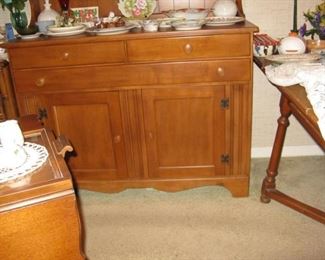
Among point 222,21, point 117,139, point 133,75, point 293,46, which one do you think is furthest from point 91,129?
point 293,46

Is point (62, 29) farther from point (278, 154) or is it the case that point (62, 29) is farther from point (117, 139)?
point (278, 154)

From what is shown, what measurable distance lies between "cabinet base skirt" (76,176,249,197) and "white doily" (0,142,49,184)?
1152 mm

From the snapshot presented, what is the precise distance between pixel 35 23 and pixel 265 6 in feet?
4.91

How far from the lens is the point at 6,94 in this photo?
7.32ft

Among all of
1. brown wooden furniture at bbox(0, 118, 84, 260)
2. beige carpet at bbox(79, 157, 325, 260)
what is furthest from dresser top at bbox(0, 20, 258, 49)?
brown wooden furniture at bbox(0, 118, 84, 260)

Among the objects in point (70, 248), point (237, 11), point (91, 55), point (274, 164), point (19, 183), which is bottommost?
point (274, 164)

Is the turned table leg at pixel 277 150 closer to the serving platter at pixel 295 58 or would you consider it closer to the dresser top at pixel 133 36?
the serving platter at pixel 295 58

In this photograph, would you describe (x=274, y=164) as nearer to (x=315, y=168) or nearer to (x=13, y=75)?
(x=315, y=168)

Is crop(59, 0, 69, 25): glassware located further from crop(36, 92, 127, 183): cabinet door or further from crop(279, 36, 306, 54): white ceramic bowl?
crop(279, 36, 306, 54): white ceramic bowl

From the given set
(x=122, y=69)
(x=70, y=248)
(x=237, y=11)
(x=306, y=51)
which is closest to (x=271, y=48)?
(x=306, y=51)

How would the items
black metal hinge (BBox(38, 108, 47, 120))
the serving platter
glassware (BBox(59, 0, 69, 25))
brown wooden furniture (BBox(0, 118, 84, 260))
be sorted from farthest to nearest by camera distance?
glassware (BBox(59, 0, 69, 25)) → black metal hinge (BBox(38, 108, 47, 120)) → the serving platter → brown wooden furniture (BBox(0, 118, 84, 260))

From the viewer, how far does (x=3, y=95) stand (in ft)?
7.30

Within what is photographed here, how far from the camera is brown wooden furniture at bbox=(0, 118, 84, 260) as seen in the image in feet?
2.96

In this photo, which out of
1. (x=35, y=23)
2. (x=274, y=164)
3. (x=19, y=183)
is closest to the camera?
(x=19, y=183)
